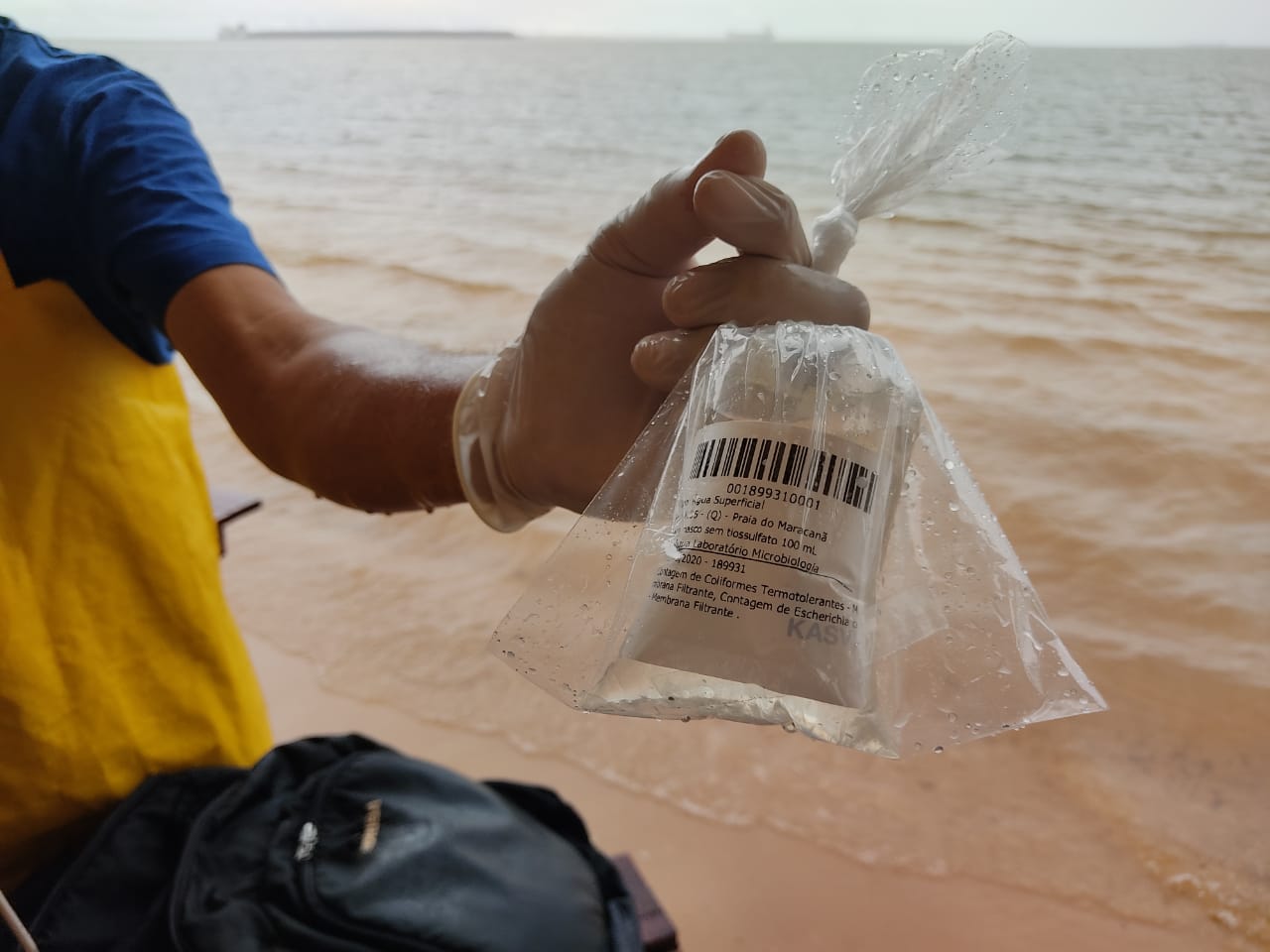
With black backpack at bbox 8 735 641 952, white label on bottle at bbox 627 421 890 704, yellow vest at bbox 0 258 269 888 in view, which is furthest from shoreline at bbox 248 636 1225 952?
white label on bottle at bbox 627 421 890 704

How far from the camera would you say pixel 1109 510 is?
1.58 meters

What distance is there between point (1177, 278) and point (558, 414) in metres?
1.88

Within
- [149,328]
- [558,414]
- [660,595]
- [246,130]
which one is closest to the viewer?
[660,595]

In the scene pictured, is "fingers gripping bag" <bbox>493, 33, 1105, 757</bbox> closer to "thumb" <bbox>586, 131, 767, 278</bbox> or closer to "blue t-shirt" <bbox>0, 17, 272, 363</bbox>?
"thumb" <bbox>586, 131, 767, 278</bbox>

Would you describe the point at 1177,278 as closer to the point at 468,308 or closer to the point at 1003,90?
the point at 1003,90

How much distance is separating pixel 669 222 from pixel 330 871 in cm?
51

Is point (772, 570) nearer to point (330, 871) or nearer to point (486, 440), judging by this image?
point (486, 440)

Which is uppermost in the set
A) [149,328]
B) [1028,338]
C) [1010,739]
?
[149,328]

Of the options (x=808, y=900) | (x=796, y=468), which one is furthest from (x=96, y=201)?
(x=808, y=900)

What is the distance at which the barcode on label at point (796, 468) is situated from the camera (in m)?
0.40

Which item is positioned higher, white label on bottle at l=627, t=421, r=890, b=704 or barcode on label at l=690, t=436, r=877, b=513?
barcode on label at l=690, t=436, r=877, b=513

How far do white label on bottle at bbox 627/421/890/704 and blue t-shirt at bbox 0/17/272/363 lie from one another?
0.53 metres

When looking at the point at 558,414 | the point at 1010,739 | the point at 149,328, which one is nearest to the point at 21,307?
the point at 149,328

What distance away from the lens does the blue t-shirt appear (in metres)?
0.69
